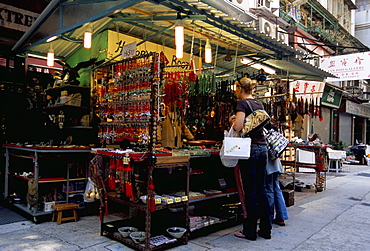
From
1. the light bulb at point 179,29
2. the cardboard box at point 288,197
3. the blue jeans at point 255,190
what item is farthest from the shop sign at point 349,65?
the light bulb at point 179,29

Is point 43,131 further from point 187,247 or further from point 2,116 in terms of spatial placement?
point 187,247

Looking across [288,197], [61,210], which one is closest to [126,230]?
[61,210]

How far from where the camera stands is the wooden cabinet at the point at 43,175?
209 inches

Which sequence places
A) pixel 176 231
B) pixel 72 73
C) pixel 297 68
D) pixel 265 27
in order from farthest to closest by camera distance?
pixel 297 68
pixel 265 27
pixel 72 73
pixel 176 231

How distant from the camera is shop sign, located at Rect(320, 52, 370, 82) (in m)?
11.2

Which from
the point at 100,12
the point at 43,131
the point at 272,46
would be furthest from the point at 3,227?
the point at 272,46

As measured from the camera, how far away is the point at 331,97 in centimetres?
1783

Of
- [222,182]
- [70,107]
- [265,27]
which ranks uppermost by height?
[265,27]

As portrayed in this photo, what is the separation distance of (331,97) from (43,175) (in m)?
16.6

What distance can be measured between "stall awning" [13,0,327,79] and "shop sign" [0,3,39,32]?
44 centimetres

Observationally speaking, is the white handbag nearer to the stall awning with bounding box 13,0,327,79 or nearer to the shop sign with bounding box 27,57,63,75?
the stall awning with bounding box 13,0,327,79

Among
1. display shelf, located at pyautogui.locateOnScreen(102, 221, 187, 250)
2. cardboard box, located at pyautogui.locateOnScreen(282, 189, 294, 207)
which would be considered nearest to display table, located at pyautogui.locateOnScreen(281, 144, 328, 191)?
cardboard box, located at pyautogui.locateOnScreen(282, 189, 294, 207)

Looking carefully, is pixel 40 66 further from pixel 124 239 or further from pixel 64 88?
pixel 124 239

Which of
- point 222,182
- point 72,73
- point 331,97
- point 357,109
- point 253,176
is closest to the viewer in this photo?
point 253,176
